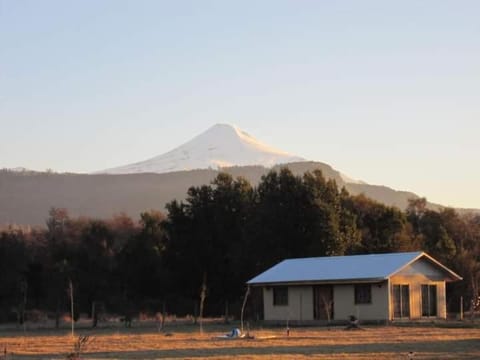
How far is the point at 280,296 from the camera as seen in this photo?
47.8 meters

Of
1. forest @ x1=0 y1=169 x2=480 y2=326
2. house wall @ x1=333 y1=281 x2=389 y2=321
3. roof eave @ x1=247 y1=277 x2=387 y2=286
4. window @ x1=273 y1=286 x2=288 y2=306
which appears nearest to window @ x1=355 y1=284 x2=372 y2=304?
house wall @ x1=333 y1=281 x2=389 y2=321

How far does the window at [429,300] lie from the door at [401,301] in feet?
4.66

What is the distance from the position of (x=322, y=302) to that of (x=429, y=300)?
5210mm

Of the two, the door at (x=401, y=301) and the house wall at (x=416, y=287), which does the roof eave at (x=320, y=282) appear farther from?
the door at (x=401, y=301)

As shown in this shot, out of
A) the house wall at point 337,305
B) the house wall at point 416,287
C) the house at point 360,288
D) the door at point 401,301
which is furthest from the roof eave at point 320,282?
the door at point 401,301

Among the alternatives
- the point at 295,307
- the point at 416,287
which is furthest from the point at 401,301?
the point at 295,307

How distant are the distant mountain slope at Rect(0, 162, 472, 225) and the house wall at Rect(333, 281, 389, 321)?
86301 mm

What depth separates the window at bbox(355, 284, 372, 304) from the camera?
144ft

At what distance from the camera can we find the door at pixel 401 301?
4350cm

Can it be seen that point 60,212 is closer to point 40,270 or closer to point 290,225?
point 40,270

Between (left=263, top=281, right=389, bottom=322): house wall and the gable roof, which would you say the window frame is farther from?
the gable roof

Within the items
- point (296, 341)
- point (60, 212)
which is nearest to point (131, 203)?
point (60, 212)

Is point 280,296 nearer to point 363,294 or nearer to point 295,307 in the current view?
point 295,307

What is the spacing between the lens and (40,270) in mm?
60750
